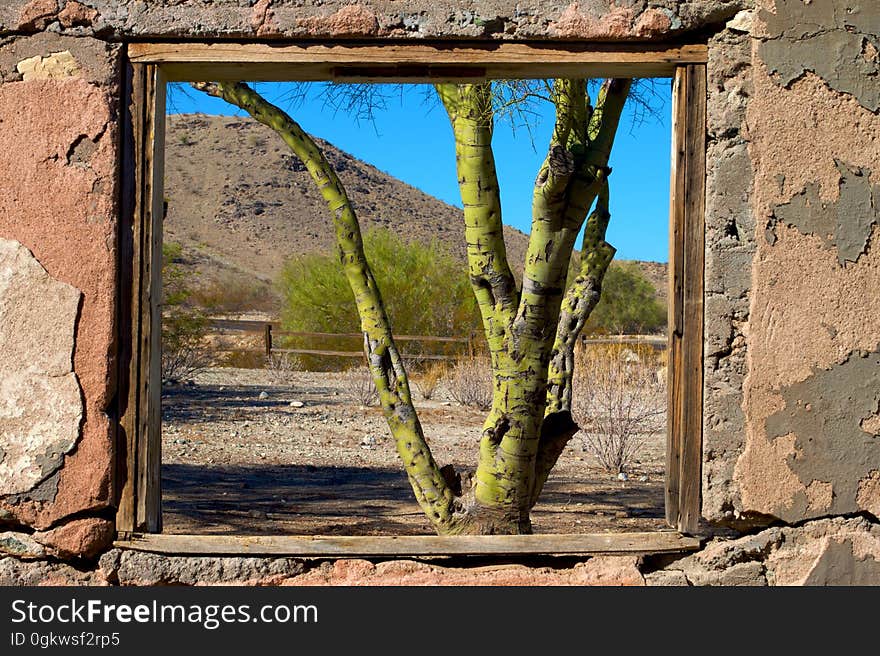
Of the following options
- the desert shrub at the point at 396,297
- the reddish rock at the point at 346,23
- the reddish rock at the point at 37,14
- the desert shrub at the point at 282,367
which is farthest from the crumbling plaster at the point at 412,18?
the desert shrub at the point at 396,297

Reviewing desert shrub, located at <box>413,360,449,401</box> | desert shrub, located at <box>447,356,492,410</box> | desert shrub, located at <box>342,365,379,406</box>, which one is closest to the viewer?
desert shrub, located at <box>447,356,492,410</box>

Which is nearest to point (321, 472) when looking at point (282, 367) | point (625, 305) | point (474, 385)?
point (474, 385)

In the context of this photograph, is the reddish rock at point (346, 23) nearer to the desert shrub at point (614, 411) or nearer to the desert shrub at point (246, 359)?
the desert shrub at point (614, 411)

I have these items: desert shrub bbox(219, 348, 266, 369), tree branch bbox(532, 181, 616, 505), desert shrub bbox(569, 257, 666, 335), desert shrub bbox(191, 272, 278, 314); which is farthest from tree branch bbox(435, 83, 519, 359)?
desert shrub bbox(191, 272, 278, 314)

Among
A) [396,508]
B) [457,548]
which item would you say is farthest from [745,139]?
[396,508]

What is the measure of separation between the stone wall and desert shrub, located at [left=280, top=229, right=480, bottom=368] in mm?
13509

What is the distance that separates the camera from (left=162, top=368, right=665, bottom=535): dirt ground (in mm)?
6781

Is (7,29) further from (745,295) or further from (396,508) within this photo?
(396,508)

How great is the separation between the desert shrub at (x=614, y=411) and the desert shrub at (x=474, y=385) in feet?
4.00

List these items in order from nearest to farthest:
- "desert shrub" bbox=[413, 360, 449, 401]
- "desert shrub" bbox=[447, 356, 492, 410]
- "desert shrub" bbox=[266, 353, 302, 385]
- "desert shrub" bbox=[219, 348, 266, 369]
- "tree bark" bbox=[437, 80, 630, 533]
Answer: "tree bark" bbox=[437, 80, 630, 533], "desert shrub" bbox=[447, 356, 492, 410], "desert shrub" bbox=[413, 360, 449, 401], "desert shrub" bbox=[266, 353, 302, 385], "desert shrub" bbox=[219, 348, 266, 369]

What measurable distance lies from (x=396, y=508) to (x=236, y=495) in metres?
1.32

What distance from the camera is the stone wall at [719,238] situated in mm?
3297

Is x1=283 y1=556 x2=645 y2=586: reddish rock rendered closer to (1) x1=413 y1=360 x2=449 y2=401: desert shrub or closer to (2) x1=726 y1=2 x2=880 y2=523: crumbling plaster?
(2) x1=726 y1=2 x2=880 y2=523: crumbling plaster

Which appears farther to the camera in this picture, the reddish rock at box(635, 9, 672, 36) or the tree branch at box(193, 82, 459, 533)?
the tree branch at box(193, 82, 459, 533)
